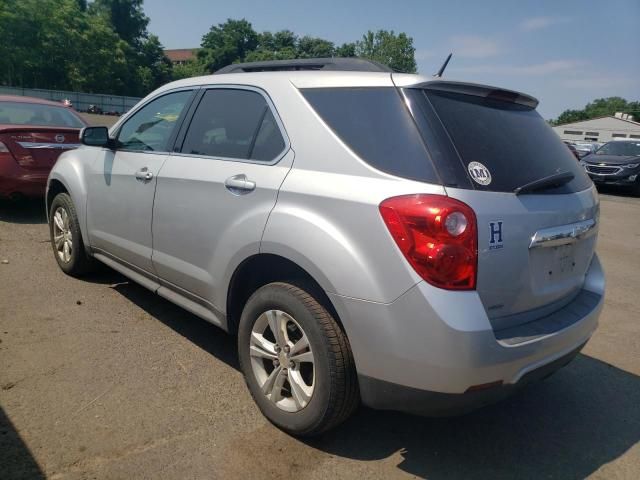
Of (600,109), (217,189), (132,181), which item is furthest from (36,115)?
(600,109)

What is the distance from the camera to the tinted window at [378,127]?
227cm

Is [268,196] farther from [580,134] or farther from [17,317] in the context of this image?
[580,134]

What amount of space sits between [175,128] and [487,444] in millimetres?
2745

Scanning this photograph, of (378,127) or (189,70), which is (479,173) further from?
(189,70)

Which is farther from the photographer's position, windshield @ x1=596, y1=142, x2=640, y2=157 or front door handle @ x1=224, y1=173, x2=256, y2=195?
windshield @ x1=596, y1=142, x2=640, y2=157

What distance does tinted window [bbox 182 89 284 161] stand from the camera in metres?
2.87

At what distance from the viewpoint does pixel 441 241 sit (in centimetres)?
213

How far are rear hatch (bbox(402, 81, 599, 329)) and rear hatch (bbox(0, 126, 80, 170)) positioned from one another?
5561 millimetres

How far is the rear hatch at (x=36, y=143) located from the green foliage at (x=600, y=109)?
384 feet

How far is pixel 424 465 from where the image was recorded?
2551 mm

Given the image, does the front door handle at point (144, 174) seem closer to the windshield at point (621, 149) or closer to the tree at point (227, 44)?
the windshield at point (621, 149)

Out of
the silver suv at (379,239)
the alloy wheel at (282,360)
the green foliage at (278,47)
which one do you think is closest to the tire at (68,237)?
the silver suv at (379,239)

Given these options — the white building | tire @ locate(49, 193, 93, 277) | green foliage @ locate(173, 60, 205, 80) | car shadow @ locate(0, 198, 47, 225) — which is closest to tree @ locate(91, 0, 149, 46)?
green foliage @ locate(173, 60, 205, 80)

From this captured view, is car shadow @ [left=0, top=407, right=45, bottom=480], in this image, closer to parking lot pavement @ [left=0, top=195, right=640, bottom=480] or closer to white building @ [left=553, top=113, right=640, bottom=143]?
parking lot pavement @ [left=0, top=195, right=640, bottom=480]
